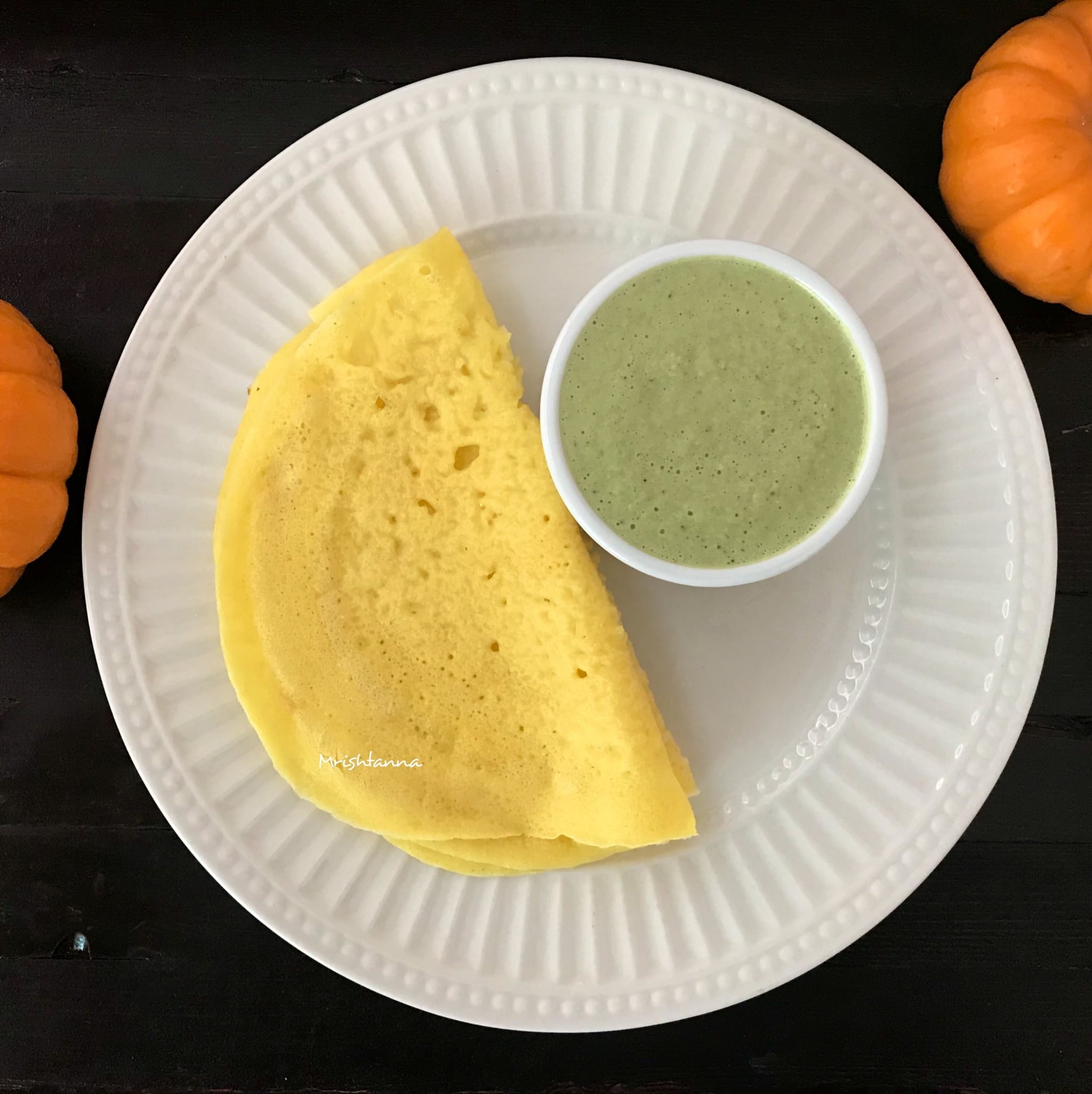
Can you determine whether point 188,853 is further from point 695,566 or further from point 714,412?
point 714,412

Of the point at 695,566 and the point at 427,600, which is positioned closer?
the point at 695,566

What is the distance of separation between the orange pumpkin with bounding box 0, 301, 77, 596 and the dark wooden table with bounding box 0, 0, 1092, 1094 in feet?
0.43

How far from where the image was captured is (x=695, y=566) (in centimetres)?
125

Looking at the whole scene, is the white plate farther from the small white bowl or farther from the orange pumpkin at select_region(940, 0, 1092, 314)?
the small white bowl

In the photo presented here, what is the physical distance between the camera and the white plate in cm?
146

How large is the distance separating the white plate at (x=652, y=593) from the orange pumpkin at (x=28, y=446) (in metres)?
0.08

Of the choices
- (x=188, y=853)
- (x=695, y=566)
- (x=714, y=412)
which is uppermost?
(x=714, y=412)

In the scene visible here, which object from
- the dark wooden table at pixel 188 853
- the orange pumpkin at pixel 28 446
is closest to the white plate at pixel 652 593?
the orange pumpkin at pixel 28 446

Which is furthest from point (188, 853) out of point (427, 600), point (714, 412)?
point (714, 412)

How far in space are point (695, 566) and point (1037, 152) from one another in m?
0.96

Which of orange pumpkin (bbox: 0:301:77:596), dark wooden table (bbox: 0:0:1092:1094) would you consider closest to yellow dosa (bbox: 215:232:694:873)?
orange pumpkin (bbox: 0:301:77:596)

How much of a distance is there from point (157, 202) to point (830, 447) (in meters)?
1.38

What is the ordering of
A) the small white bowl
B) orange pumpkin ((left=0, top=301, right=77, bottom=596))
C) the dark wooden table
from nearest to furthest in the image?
the small white bowl
orange pumpkin ((left=0, top=301, right=77, bottom=596))
the dark wooden table

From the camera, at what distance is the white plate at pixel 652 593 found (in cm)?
146
